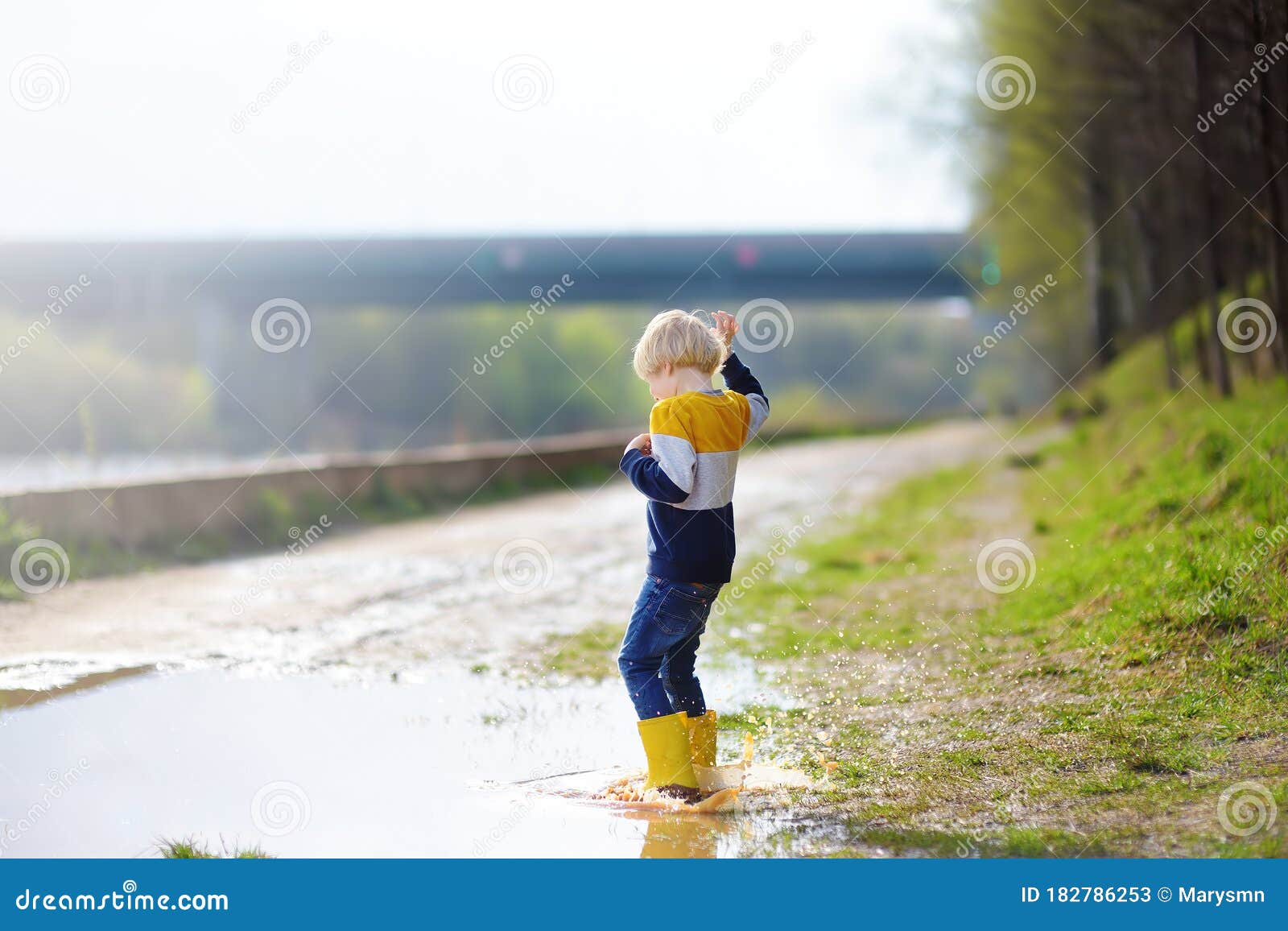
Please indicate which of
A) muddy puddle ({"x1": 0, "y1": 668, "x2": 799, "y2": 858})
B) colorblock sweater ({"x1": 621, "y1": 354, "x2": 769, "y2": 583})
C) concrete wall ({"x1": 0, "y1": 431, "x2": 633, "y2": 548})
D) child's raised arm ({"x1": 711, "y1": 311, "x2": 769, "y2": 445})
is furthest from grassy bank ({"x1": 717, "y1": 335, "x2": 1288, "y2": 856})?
concrete wall ({"x1": 0, "y1": 431, "x2": 633, "y2": 548})

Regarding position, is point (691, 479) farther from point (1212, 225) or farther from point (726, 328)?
point (1212, 225)

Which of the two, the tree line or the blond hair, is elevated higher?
the tree line

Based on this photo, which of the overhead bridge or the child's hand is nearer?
the child's hand

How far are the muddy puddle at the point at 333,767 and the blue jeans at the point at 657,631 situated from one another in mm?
412

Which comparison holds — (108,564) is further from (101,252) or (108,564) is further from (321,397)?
(321,397)

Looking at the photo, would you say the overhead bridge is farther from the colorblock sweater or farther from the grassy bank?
the colorblock sweater

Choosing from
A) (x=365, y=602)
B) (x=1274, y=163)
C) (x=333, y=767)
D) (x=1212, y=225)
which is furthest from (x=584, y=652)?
(x=1212, y=225)

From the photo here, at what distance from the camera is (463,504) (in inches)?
631

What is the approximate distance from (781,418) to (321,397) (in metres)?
19.6

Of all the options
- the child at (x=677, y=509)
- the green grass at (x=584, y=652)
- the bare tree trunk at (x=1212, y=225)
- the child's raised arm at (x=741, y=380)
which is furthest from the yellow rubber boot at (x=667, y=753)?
the bare tree trunk at (x=1212, y=225)

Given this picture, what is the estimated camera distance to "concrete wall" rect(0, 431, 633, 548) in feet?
32.0

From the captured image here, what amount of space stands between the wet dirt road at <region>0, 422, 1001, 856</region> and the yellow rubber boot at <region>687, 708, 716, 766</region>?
390mm

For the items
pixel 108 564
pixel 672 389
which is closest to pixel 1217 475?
pixel 672 389

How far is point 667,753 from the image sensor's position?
13.8 ft
